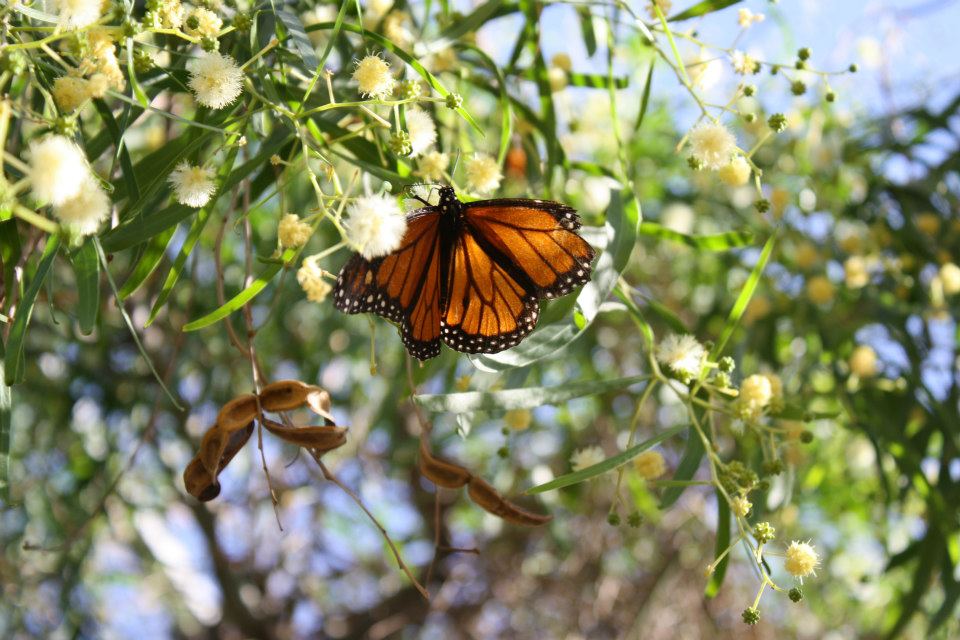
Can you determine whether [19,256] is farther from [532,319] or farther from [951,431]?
[951,431]

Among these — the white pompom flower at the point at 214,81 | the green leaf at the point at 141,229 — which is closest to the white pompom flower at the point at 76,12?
the white pompom flower at the point at 214,81

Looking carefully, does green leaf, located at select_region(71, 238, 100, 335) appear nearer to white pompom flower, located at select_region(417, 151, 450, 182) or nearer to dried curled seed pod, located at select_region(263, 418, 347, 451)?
dried curled seed pod, located at select_region(263, 418, 347, 451)

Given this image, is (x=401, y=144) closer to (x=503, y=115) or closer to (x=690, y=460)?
(x=503, y=115)

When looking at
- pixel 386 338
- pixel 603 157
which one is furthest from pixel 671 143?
pixel 386 338

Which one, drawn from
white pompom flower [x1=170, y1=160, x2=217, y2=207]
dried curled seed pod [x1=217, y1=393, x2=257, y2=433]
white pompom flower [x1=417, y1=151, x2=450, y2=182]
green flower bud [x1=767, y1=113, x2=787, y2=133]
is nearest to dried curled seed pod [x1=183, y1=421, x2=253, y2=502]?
dried curled seed pod [x1=217, y1=393, x2=257, y2=433]

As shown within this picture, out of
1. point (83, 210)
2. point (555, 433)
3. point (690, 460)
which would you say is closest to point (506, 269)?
point (690, 460)

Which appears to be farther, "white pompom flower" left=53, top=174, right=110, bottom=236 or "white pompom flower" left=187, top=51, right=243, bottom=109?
"white pompom flower" left=187, top=51, right=243, bottom=109

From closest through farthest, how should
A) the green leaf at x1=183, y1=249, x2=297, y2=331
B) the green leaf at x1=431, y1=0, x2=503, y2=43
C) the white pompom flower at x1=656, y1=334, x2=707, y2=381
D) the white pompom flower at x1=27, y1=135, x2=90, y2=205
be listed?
the white pompom flower at x1=27, y1=135, x2=90, y2=205 → the green leaf at x1=183, y1=249, x2=297, y2=331 → the white pompom flower at x1=656, y1=334, x2=707, y2=381 → the green leaf at x1=431, y1=0, x2=503, y2=43
